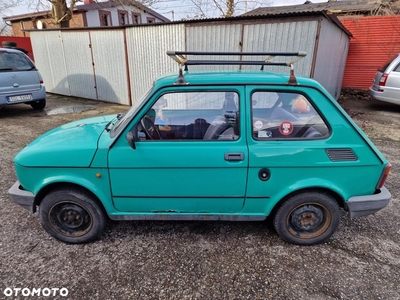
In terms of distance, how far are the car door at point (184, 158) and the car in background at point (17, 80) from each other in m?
6.37

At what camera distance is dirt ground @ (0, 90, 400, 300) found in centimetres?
213

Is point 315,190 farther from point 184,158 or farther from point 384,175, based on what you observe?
point 184,158

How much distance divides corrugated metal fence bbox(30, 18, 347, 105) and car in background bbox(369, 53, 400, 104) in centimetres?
345

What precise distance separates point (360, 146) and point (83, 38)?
9.98m

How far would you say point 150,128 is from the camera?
7.86 ft

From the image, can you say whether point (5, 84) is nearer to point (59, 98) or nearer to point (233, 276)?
point (59, 98)

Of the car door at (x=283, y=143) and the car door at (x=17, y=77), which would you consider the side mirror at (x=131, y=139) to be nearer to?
the car door at (x=283, y=143)

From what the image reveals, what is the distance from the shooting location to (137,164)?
2336 millimetres

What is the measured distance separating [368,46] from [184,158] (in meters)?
11.9

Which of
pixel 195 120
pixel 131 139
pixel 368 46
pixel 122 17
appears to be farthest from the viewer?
pixel 122 17

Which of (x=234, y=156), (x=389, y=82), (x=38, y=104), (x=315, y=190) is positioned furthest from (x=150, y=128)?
(x=389, y=82)

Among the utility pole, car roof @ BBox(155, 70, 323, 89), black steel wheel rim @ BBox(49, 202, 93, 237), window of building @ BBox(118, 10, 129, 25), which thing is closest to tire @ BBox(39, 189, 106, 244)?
black steel wheel rim @ BBox(49, 202, 93, 237)

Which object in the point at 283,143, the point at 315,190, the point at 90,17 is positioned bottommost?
the point at 315,190

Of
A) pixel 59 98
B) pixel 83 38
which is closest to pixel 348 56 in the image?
pixel 83 38
